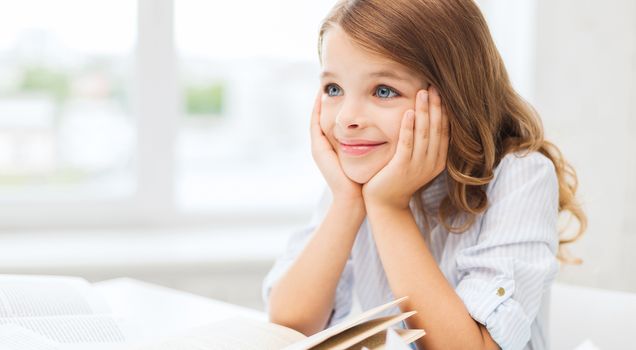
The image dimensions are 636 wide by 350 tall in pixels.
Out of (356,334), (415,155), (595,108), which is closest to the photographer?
(356,334)

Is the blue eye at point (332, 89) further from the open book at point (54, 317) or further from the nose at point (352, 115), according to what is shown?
the open book at point (54, 317)

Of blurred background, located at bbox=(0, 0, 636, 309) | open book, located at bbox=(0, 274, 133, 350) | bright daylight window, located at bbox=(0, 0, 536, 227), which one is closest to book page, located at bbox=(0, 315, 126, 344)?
open book, located at bbox=(0, 274, 133, 350)

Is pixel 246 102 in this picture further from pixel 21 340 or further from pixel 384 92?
pixel 21 340

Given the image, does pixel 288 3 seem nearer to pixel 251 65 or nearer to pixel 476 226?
pixel 251 65

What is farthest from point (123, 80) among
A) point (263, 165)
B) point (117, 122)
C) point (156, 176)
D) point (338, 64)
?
point (338, 64)

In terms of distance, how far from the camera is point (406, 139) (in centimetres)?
107

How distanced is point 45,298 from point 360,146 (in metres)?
0.49

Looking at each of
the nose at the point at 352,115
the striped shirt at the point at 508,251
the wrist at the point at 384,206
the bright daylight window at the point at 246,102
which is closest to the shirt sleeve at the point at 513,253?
the striped shirt at the point at 508,251

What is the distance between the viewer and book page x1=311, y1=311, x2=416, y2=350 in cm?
84

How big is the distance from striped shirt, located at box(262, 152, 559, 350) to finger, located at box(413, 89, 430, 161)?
12 centimetres

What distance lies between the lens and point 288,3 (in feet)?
8.23

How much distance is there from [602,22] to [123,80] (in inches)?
57.0

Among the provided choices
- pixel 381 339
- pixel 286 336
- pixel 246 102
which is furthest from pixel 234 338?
pixel 246 102

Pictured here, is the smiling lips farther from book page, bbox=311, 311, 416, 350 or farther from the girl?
book page, bbox=311, 311, 416, 350
